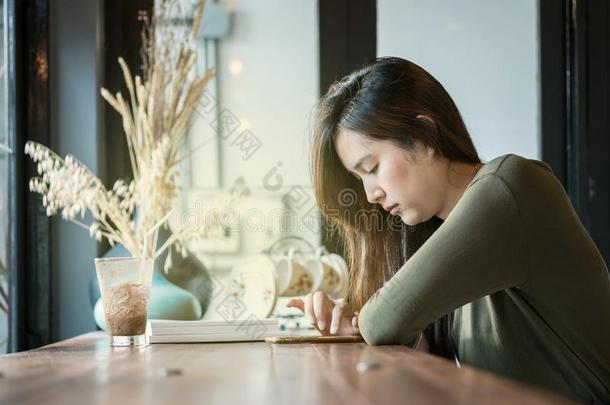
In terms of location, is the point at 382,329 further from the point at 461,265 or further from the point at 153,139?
the point at 153,139

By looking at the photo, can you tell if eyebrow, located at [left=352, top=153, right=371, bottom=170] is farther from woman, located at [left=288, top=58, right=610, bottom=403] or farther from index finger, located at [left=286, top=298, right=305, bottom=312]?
index finger, located at [left=286, top=298, right=305, bottom=312]

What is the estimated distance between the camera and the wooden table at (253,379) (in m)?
0.76

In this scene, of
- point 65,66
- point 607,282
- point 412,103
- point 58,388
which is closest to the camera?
point 58,388

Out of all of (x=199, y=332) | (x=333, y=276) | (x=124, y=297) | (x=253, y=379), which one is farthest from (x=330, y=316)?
(x=333, y=276)

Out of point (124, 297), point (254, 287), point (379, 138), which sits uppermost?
point (379, 138)

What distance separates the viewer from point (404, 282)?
1428mm

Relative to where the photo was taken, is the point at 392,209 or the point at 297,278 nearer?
the point at 392,209

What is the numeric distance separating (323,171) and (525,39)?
1.57m

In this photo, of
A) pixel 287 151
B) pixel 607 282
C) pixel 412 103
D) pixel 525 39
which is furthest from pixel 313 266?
pixel 607 282

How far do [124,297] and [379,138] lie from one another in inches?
21.3

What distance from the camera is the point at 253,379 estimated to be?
0.96 metres

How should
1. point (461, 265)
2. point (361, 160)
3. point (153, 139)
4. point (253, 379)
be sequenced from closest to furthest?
point (253, 379) → point (461, 265) → point (361, 160) → point (153, 139)

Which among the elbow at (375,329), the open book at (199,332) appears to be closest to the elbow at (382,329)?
the elbow at (375,329)

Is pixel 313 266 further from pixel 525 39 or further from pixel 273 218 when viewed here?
pixel 525 39
